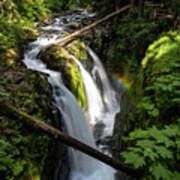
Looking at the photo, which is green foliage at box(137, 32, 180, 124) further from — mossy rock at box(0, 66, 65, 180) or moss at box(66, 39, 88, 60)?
moss at box(66, 39, 88, 60)

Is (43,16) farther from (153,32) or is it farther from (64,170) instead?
(64,170)

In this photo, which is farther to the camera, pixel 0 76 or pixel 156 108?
pixel 0 76

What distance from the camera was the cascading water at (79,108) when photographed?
4.91 meters

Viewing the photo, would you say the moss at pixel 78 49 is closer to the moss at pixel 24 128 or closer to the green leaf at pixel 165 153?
the moss at pixel 24 128

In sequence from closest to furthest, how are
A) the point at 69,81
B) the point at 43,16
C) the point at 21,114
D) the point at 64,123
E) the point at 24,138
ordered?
the point at 21,114 → the point at 24,138 → the point at 64,123 → the point at 69,81 → the point at 43,16

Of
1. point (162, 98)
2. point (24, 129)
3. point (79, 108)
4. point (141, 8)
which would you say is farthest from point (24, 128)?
point (141, 8)

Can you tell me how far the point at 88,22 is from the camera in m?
12.7

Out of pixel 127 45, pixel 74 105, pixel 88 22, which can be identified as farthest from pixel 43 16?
pixel 74 105

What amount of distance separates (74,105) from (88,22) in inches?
365

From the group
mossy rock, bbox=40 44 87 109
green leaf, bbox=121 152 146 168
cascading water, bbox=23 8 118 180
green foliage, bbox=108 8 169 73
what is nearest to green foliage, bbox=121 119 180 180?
green leaf, bbox=121 152 146 168

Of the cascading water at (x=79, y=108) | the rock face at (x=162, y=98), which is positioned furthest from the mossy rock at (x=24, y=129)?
the rock face at (x=162, y=98)

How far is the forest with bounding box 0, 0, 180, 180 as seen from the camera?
252 cm

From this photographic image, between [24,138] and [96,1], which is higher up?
[96,1]

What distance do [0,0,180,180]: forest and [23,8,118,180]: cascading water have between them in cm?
3
